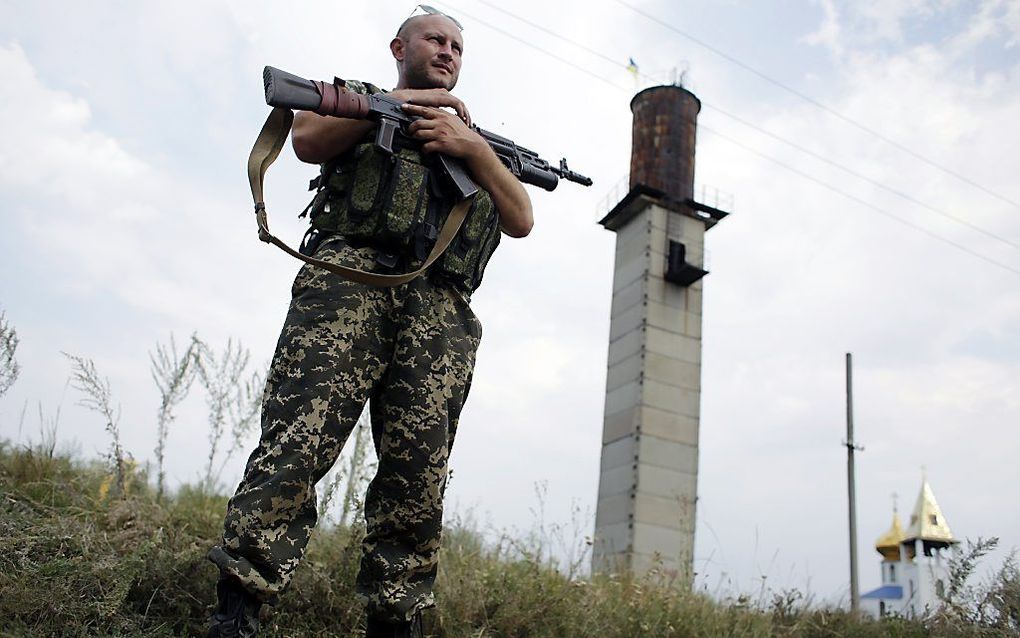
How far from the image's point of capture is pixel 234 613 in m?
2.18

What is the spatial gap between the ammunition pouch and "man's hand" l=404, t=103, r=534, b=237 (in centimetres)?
8

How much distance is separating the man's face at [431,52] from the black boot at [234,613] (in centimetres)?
172

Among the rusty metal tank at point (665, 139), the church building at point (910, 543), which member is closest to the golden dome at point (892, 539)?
the church building at point (910, 543)

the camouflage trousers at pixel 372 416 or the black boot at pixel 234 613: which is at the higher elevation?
the camouflage trousers at pixel 372 416

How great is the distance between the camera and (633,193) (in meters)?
18.8

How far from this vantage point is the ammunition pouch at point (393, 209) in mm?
2512

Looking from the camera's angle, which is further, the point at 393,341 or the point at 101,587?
the point at 101,587

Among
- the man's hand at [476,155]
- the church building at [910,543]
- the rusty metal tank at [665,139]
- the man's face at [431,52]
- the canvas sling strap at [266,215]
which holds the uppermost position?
the rusty metal tank at [665,139]

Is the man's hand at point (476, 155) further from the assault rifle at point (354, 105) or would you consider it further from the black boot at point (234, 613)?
the black boot at point (234, 613)

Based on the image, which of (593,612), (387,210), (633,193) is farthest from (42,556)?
(633,193)

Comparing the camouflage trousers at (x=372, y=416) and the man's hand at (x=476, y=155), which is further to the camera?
the man's hand at (x=476, y=155)

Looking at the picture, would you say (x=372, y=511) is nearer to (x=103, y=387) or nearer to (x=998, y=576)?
(x=103, y=387)

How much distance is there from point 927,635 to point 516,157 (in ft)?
11.8

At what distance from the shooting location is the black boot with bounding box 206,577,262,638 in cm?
217
